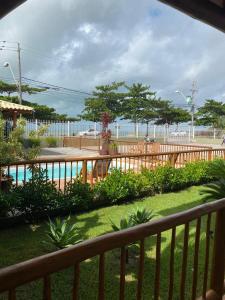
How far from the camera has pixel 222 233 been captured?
271cm

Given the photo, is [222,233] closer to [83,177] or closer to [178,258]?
[178,258]

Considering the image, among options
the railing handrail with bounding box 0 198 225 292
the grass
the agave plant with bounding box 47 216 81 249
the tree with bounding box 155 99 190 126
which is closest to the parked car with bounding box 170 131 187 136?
the tree with bounding box 155 99 190 126

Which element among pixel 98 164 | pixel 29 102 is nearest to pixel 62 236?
pixel 98 164

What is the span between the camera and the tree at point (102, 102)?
39.8 metres

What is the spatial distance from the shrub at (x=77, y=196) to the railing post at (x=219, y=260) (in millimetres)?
4134

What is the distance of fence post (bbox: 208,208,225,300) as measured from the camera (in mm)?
2699

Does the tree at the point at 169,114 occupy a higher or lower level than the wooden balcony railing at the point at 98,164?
higher

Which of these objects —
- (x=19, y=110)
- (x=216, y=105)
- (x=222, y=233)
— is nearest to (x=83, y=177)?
(x=222, y=233)

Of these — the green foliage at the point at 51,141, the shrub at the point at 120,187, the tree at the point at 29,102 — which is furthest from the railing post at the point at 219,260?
the tree at the point at 29,102

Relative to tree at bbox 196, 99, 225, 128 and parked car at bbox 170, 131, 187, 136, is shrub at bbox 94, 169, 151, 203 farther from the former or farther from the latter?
tree at bbox 196, 99, 225, 128

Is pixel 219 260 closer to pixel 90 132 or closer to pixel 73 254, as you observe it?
pixel 73 254

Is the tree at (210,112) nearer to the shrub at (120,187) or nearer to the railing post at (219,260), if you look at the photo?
the shrub at (120,187)

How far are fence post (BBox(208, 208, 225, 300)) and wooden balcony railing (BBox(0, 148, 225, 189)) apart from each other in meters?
4.25

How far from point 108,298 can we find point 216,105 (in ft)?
147
